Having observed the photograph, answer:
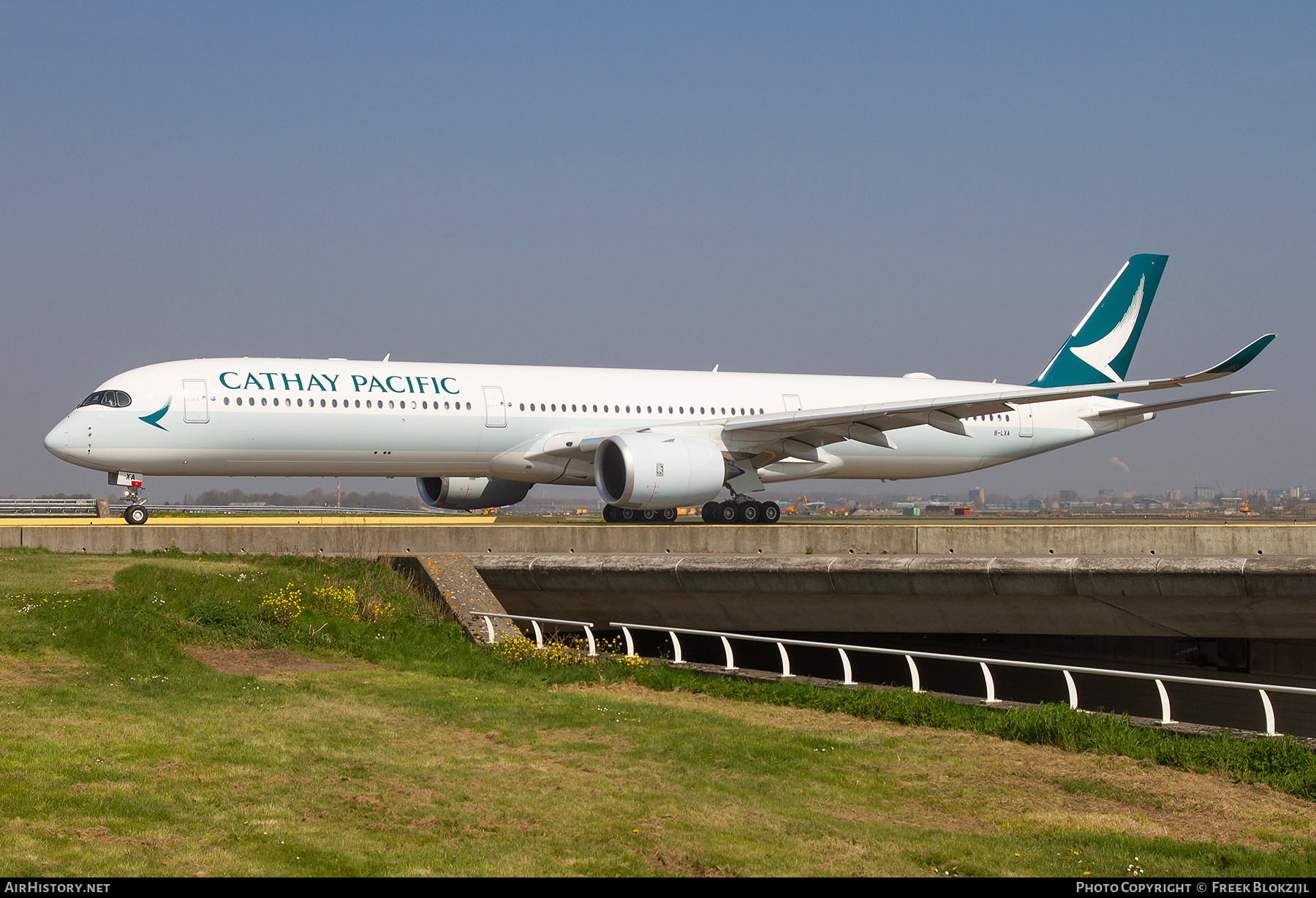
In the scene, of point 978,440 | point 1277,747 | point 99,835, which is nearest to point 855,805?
point 1277,747

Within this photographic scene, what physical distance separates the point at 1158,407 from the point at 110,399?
81.5ft

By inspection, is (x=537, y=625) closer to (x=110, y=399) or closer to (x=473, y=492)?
(x=110, y=399)

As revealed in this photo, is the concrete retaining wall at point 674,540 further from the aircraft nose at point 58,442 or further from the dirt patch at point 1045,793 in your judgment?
the dirt patch at point 1045,793

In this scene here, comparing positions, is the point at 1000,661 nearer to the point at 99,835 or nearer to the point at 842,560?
the point at 842,560

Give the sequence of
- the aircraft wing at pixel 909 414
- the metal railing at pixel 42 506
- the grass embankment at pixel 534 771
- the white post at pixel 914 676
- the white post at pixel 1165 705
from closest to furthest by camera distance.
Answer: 1. the grass embankment at pixel 534 771
2. the white post at pixel 1165 705
3. the white post at pixel 914 676
4. the aircraft wing at pixel 909 414
5. the metal railing at pixel 42 506

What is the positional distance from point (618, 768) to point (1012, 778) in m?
3.27

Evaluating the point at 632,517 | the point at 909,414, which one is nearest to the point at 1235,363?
the point at 909,414

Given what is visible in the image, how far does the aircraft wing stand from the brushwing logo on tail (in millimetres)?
8633

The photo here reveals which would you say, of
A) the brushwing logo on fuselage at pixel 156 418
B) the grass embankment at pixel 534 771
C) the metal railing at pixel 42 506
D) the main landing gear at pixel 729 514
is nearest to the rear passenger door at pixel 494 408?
the main landing gear at pixel 729 514

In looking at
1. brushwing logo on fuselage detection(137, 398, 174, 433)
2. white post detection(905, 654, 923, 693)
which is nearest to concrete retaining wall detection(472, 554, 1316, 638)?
white post detection(905, 654, 923, 693)

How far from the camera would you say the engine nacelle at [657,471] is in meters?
23.7

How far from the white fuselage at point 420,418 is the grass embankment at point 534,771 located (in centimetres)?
865

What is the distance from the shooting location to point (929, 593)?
17.2m

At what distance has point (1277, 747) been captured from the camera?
387 inches
